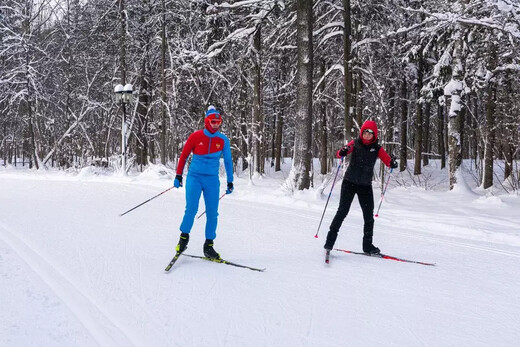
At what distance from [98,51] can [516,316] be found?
981 inches

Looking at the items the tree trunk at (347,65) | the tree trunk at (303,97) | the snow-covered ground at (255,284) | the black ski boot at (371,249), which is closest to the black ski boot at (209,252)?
the snow-covered ground at (255,284)

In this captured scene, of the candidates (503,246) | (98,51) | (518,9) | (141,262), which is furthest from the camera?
(98,51)

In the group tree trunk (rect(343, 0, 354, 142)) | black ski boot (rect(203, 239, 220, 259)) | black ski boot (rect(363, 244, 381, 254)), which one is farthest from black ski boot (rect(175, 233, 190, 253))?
tree trunk (rect(343, 0, 354, 142))

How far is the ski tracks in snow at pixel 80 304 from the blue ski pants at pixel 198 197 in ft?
5.09

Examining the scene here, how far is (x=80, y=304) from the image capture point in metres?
3.45

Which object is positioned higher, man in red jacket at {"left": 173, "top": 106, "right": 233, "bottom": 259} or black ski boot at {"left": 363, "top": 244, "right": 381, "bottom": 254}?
man in red jacket at {"left": 173, "top": 106, "right": 233, "bottom": 259}

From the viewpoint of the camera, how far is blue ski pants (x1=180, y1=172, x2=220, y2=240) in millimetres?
5055

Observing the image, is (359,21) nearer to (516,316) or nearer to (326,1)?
(326,1)

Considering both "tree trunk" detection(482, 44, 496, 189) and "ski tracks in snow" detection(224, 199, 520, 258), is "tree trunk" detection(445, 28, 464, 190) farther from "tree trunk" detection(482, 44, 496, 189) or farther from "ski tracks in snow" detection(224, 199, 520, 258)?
"ski tracks in snow" detection(224, 199, 520, 258)

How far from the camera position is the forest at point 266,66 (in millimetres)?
12773

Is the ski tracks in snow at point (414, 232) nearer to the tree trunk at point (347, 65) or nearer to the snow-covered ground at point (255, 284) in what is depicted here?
the snow-covered ground at point (255, 284)

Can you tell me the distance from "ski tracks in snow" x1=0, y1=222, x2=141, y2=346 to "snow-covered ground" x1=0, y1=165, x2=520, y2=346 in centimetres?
1

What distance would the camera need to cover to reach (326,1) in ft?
43.1

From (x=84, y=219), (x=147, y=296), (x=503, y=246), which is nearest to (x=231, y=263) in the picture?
(x=147, y=296)
